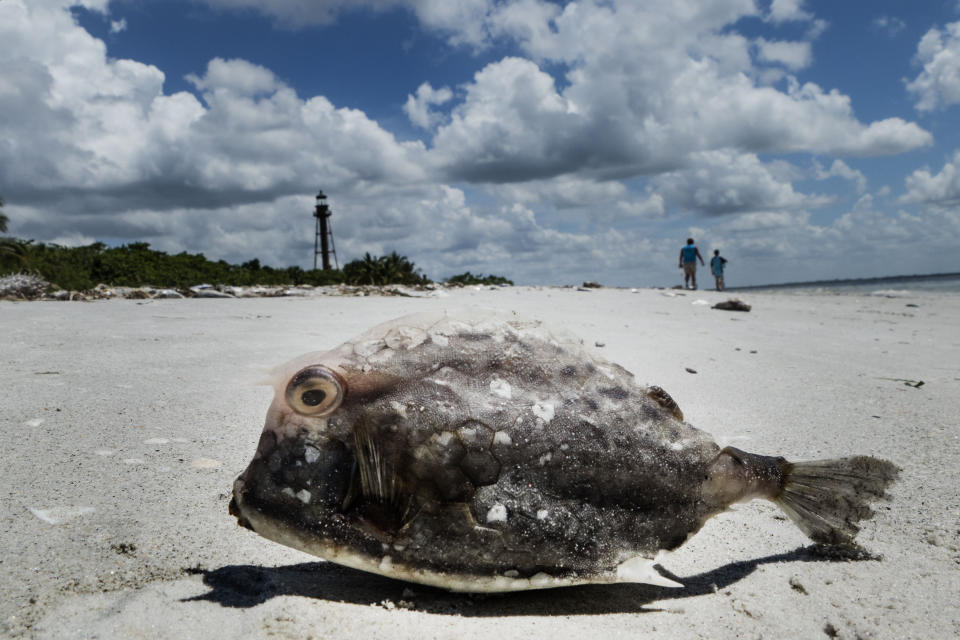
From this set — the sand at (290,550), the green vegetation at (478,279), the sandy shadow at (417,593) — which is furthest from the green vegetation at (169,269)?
the sandy shadow at (417,593)

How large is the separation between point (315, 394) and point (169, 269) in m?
21.4

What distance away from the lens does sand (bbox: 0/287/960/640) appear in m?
1.69

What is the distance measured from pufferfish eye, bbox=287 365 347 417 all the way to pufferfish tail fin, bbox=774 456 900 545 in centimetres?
148

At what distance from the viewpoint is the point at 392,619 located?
165cm

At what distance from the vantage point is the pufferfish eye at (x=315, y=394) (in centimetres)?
177

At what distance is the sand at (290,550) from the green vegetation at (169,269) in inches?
579

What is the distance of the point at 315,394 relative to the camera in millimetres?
1771

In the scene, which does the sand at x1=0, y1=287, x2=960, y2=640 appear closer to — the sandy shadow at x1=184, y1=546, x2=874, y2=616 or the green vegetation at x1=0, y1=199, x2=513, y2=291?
the sandy shadow at x1=184, y1=546, x2=874, y2=616

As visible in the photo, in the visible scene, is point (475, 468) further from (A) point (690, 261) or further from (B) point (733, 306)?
(A) point (690, 261)

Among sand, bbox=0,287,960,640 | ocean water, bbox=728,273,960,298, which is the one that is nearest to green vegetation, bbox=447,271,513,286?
ocean water, bbox=728,273,960,298

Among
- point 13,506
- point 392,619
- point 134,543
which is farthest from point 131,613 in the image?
point 13,506

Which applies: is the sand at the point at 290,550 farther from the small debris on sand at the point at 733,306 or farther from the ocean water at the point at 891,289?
the ocean water at the point at 891,289

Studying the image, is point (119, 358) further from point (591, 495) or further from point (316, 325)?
point (591, 495)

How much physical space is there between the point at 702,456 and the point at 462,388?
79 centimetres
